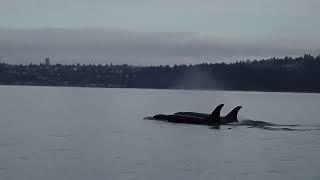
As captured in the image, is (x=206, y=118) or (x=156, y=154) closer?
(x=156, y=154)

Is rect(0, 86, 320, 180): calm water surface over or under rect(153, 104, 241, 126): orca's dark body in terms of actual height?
under

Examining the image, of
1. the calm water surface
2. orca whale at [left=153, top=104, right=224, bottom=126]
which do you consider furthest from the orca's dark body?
the calm water surface

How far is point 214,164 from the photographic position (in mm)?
38062

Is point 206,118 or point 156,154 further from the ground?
point 206,118

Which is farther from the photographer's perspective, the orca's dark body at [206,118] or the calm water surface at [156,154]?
the orca's dark body at [206,118]

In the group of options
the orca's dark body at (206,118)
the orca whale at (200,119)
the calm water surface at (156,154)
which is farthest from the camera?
the orca's dark body at (206,118)

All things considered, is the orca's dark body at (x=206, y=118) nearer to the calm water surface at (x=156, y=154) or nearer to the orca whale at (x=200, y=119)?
the orca whale at (x=200, y=119)

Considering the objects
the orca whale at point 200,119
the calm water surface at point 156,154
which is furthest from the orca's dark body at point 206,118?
the calm water surface at point 156,154

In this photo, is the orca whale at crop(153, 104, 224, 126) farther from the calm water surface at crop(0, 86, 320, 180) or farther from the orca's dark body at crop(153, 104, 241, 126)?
the calm water surface at crop(0, 86, 320, 180)

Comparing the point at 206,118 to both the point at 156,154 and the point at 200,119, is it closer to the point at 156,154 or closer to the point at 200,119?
the point at 200,119

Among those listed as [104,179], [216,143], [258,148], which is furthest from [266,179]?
[216,143]

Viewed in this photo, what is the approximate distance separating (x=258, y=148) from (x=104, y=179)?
62.4 ft

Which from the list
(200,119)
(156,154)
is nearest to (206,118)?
(200,119)

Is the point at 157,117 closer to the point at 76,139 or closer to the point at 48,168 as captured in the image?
the point at 76,139
